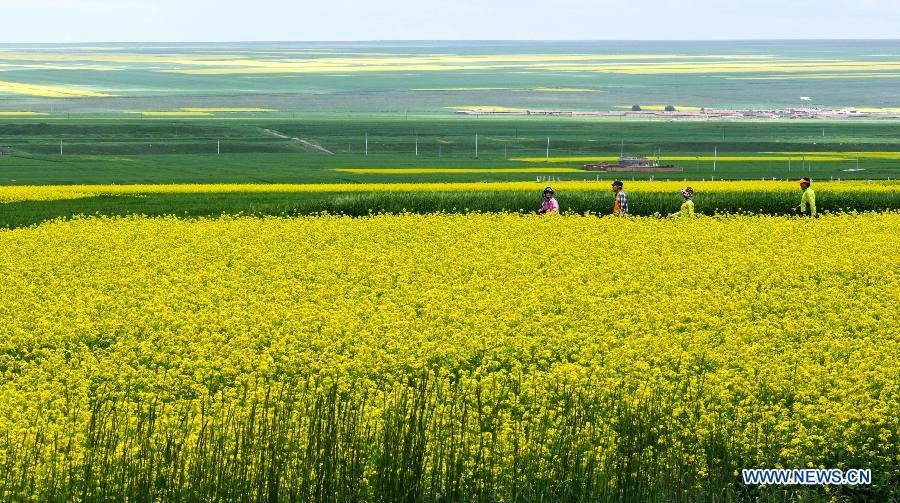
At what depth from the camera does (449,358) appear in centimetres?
1633

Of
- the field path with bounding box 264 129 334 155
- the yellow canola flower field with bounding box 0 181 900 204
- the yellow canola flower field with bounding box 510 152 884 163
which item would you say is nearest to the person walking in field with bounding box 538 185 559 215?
the yellow canola flower field with bounding box 0 181 900 204

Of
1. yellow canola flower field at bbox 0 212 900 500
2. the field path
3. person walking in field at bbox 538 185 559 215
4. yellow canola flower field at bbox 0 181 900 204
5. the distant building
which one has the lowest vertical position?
the field path

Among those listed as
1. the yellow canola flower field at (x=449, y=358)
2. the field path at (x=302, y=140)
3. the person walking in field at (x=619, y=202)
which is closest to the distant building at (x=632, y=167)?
the field path at (x=302, y=140)

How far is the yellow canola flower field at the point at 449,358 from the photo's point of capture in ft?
38.5

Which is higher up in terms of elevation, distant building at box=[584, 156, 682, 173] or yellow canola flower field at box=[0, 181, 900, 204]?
yellow canola flower field at box=[0, 181, 900, 204]

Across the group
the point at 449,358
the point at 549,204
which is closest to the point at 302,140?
the point at 549,204

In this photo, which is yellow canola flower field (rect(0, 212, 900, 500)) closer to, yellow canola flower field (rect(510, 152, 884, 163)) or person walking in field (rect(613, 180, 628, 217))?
person walking in field (rect(613, 180, 628, 217))

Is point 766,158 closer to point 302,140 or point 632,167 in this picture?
point 632,167

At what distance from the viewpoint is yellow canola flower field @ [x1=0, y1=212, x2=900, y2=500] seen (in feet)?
38.5

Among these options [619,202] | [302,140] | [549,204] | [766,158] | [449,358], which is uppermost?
[619,202]

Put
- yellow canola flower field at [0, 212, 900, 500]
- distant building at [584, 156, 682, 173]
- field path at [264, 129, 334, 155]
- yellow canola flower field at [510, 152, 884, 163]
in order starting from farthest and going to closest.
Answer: field path at [264, 129, 334, 155] → yellow canola flower field at [510, 152, 884, 163] → distant building at [584, 156, 682, 173] → yellow canola flower field at [0, 212, 900, 500]

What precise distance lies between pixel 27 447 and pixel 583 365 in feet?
23.8

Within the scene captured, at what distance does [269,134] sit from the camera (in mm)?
146500

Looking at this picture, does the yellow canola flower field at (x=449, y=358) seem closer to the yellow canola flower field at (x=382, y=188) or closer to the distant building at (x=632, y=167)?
the yellow canola flower field at (x=382, y=188)
